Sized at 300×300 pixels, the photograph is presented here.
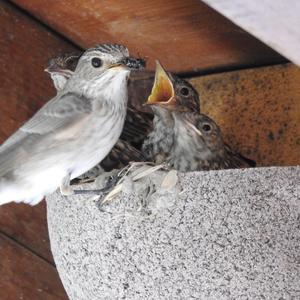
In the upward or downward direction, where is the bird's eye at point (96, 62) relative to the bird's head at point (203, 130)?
upward

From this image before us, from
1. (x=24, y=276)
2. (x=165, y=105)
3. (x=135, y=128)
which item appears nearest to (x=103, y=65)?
(x=165, y=105)

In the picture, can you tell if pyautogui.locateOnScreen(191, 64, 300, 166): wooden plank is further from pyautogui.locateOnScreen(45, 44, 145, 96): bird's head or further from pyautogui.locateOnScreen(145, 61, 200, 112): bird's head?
pyautogui.locateOnScreen(45, 44, 145, 96): bird's head

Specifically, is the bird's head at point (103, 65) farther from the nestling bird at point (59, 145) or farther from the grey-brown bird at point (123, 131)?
the grey-brown bird at point (123, 131)

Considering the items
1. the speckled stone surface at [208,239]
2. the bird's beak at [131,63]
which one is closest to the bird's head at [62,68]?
the bird's beak at [131,63]

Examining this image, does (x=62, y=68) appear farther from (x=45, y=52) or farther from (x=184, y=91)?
(x=184, y=91)

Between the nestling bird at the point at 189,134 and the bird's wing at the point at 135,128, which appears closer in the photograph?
the nestling bird at the point at 189,134

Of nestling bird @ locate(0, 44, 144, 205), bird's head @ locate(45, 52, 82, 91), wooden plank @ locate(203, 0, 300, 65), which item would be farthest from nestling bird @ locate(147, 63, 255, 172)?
wooden plank @ locate(203, 0, 300, 65)

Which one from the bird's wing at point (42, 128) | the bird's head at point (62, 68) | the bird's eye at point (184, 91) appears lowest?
the bird's eye at point (184, 91)
